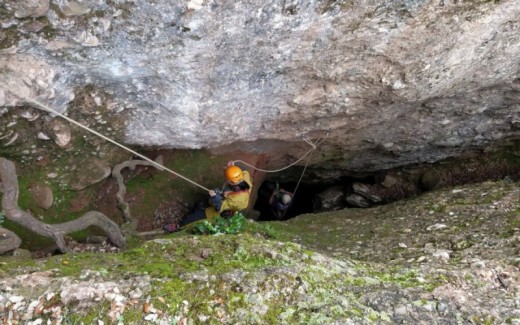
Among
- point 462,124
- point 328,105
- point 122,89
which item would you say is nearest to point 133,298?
point 122,89

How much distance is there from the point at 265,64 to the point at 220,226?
2.94m

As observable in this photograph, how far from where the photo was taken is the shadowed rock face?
5.83 meters

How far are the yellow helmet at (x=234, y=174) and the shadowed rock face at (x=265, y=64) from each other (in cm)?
65

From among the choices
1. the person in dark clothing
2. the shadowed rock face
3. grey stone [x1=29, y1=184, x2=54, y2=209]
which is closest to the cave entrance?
the person in dark clothing

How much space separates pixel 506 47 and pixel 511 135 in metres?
4.04

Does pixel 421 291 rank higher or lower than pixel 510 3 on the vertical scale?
lower

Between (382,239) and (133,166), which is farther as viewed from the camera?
(133,166)

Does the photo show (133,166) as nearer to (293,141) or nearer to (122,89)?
(122,89)

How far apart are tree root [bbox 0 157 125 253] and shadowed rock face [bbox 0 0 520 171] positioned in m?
1.68

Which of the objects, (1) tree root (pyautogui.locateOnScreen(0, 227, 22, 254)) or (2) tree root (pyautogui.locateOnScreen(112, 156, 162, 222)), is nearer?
(1) tree root (pyautogui.locateOnScreen(0, 227, 22, 254))

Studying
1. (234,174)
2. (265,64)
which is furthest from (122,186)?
(265,64)

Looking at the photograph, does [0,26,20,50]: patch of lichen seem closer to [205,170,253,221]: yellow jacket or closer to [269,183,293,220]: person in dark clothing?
[205,170,253,221]: yellow jacket

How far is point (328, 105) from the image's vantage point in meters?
8.63

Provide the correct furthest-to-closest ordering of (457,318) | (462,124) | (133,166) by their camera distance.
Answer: (462,124), (133,166), (457,318)
